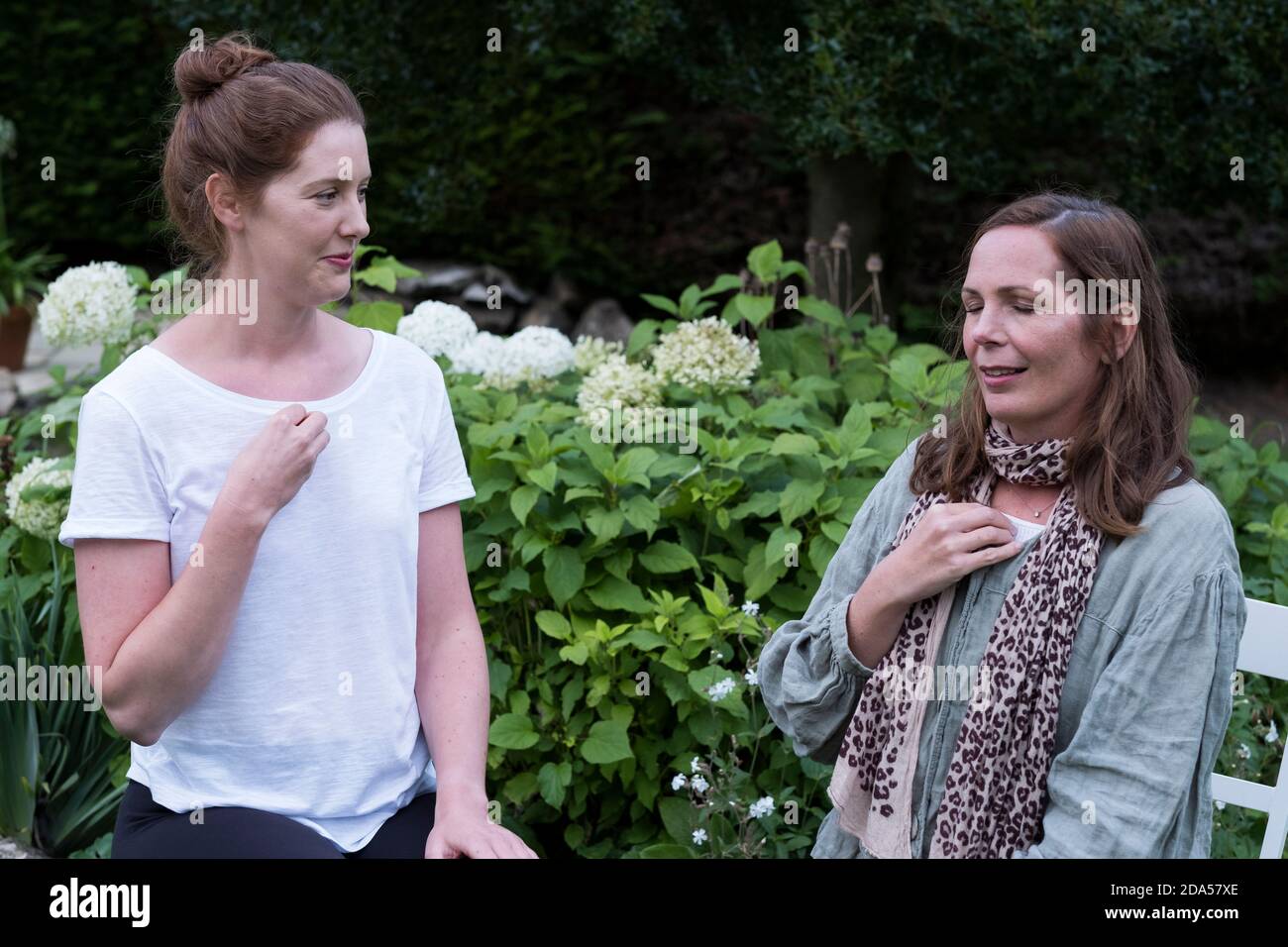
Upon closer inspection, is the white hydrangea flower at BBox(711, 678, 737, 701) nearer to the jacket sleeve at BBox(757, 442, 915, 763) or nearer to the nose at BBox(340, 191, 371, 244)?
the jacket sleeve at BBox(757, 442, 915, 763)

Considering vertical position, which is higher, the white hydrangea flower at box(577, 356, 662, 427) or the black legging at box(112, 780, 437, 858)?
the white hydrangea flower at box(577, 356, 662, 427)

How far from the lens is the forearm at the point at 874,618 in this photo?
2090 millimetres

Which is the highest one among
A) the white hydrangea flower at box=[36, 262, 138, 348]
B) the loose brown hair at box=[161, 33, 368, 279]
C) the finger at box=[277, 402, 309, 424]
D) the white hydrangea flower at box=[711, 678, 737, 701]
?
the loose brown hair at box=[161, 33, 368, 279]

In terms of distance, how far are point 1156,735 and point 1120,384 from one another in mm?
545

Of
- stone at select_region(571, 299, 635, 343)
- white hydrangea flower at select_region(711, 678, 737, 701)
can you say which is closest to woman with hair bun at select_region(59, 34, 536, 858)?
white hydrangea flower at select_region(711, 678, 737, 701)

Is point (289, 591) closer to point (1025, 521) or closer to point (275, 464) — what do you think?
point (275, 464)

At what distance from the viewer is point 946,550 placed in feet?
6.72

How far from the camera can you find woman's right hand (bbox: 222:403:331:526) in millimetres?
1908

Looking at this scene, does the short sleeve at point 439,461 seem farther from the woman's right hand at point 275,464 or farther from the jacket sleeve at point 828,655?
the jacket sleeve at point 828,655

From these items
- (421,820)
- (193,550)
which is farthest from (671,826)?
(193,550)

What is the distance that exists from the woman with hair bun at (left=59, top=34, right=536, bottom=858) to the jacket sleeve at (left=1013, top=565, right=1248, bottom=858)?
840mm

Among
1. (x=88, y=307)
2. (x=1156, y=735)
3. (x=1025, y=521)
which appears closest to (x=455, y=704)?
(x=1025, y=521)

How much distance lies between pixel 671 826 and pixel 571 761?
0.28m

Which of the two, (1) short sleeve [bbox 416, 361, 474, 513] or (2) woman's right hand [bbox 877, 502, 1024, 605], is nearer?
(2) woman's right hand [bbox 877, 502, 1024, 605]
